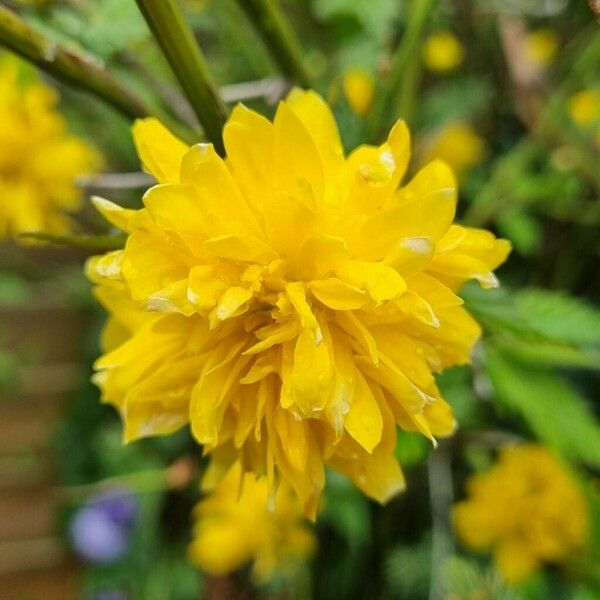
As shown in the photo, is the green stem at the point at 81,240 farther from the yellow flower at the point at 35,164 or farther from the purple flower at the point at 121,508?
the purple flower at the point at 121,508

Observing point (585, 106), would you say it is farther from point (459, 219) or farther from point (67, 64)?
point (67, 64)

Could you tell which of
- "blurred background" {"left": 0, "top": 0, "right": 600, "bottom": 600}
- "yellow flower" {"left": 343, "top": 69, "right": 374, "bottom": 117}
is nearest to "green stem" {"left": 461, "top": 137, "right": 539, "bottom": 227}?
"blurred background" {"left": 0, "top": 0, "right": 600, "bottom": 600}

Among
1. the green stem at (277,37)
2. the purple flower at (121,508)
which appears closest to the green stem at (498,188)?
the green stem at (277,37)

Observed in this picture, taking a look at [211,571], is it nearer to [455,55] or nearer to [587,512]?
[587,512]

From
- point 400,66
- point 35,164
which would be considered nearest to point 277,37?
point 400,66

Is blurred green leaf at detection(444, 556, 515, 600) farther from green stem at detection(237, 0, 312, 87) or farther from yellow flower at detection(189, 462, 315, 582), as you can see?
green stem at detection(237, 0, 312, 87)

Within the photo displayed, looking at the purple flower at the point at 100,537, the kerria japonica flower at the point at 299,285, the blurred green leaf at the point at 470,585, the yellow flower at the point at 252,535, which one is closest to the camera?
the kerria japonica flower at the point at 299,285

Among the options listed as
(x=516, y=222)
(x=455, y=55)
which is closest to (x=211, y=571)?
(x=516, y=222)
